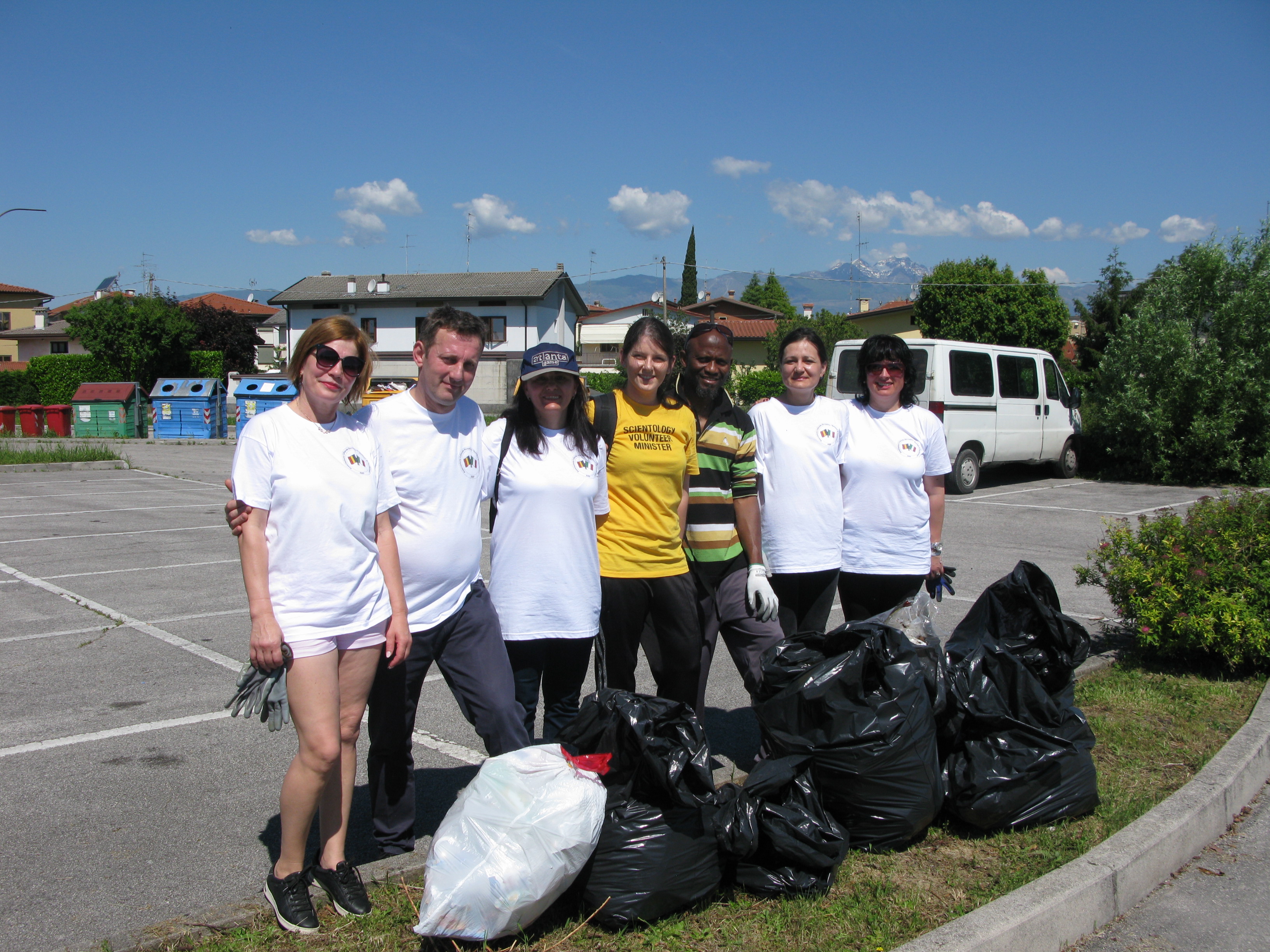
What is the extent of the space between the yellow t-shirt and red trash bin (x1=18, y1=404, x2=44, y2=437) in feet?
95.5

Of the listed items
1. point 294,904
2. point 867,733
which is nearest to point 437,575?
point 294,904

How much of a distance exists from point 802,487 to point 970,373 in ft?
36.3

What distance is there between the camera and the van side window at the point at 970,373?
1344 cm

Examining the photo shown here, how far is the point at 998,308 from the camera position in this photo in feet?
120

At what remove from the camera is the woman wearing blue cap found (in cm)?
314

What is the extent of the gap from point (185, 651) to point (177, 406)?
25.5 metres

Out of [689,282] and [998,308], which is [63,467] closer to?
[998,308]

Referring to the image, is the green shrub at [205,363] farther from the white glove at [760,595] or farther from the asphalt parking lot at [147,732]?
the white glove at [760,595]

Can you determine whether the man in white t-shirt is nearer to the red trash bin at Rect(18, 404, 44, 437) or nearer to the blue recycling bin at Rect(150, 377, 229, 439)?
the blue recycling bin at Rect(150, 377, 229, 439)

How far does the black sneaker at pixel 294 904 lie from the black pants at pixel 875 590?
241 cm

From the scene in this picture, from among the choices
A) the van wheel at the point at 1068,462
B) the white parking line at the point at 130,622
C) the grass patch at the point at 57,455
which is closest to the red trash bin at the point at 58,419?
the grass patch at the point at 57,455

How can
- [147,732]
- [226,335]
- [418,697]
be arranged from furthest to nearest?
[226,335] < [147,732] < [418,697]

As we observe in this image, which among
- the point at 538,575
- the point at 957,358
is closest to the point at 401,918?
the point at 538,575

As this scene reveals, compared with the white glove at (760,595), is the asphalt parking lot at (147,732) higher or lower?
lower
